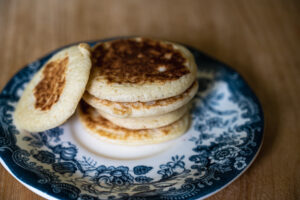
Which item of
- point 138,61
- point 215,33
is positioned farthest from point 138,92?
point 215,33

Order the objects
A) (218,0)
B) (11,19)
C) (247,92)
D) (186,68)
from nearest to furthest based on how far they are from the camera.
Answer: (186,68), (247,92), (11,19), (218,0)

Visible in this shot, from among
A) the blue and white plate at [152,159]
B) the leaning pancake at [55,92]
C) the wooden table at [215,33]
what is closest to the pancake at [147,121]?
the blue and white plate at [152,159]

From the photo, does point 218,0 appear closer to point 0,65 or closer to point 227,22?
point 227,22

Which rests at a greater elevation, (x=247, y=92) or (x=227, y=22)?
(x=227, y=22)

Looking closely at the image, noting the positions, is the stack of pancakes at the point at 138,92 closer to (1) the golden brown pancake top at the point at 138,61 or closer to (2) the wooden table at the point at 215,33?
(1) the golden brown pancake top at the point at 138,61

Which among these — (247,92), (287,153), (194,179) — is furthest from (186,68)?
(287,153)

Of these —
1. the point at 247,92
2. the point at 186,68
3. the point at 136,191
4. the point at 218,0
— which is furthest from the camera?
the point at 218,0

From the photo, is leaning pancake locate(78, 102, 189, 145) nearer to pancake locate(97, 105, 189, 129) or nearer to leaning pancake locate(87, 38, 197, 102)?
pancake locate(97, 105, 189, 129)
